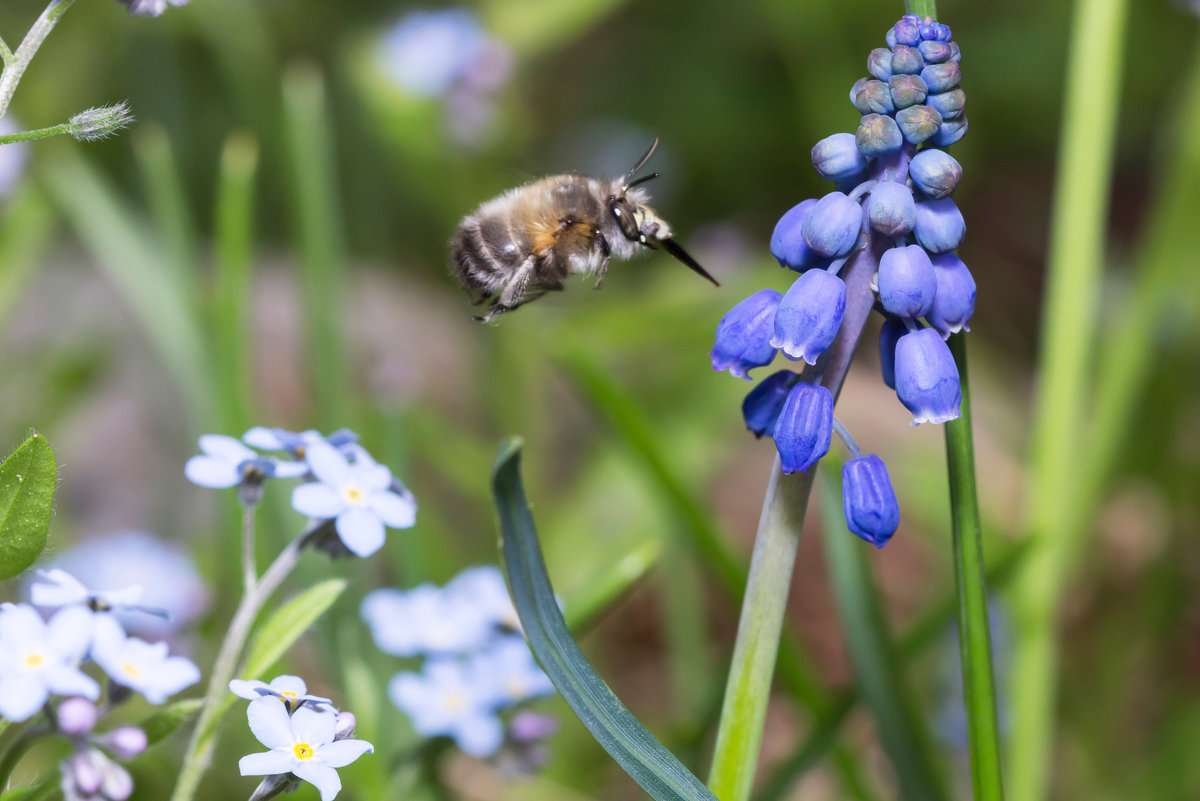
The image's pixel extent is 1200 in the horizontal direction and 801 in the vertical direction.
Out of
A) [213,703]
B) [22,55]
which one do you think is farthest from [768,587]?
[22,55]

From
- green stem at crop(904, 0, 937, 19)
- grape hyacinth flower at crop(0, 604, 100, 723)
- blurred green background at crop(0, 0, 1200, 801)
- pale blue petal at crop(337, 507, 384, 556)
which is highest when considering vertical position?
green stem at crop(904, 0, 937, 19)

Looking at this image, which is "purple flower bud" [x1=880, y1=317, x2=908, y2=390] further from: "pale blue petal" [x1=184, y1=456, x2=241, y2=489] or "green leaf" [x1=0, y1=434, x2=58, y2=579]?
"green leaf" [x1=0, y1=434, x2=58, y2=579]

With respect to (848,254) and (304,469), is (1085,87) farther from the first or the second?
(304,469)

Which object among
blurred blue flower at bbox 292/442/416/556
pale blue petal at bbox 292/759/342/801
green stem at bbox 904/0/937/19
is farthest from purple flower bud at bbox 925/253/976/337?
pale blue petal at bbox 292/759/342/801

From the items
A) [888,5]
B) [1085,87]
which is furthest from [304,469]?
[888,5]

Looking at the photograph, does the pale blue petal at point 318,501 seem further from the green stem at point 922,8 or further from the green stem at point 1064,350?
the green stem at point 1064,350

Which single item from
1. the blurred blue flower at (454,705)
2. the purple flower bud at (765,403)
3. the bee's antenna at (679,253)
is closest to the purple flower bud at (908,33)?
the purple flower bud at (765,403)
